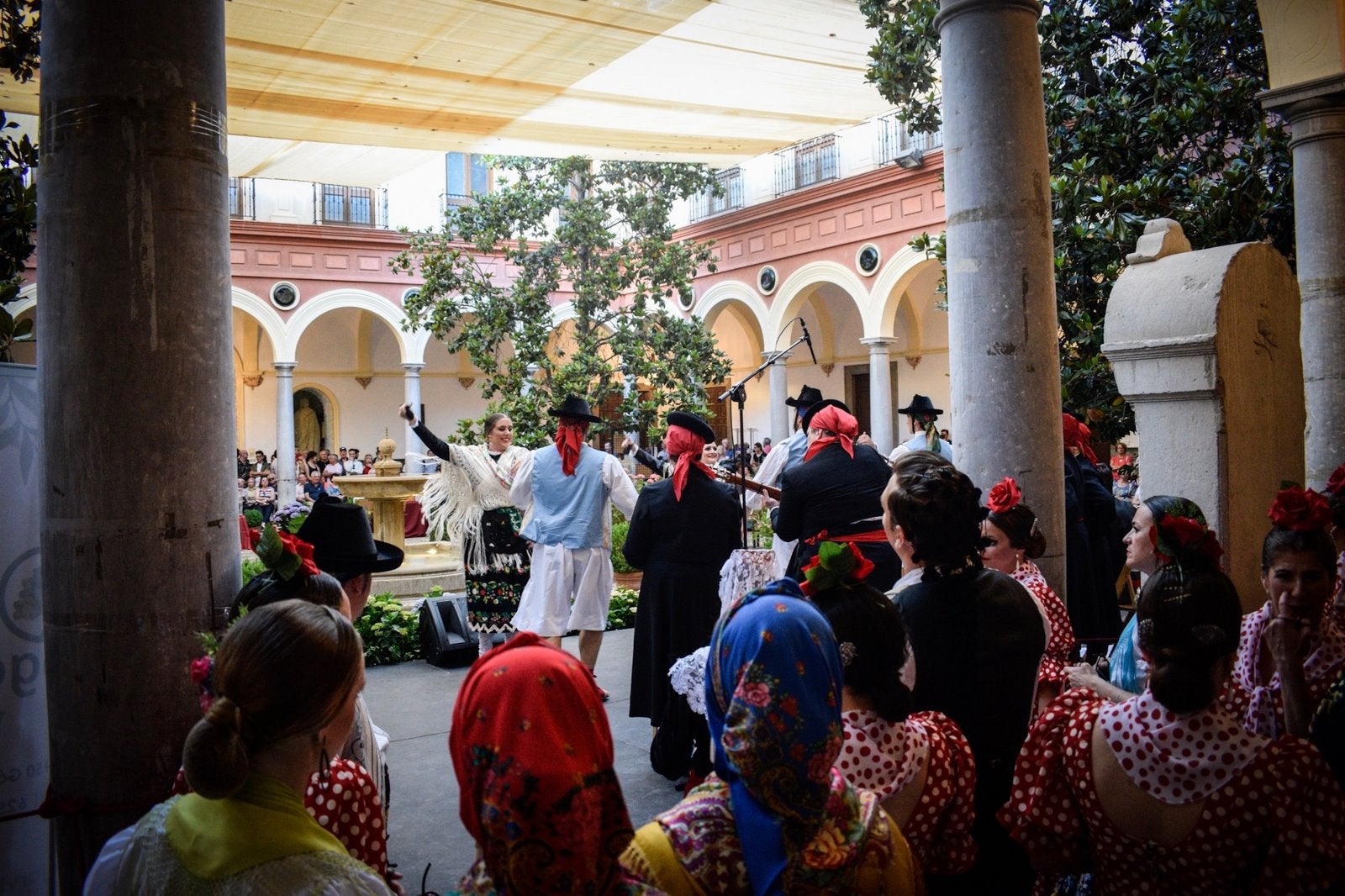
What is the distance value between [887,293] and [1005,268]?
13.4m

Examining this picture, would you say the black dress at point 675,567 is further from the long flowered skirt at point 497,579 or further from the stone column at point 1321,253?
the stone column at point 1321,253

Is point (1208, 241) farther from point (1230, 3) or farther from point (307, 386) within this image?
point (307, 386)

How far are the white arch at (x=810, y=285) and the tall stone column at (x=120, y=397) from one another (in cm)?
1568

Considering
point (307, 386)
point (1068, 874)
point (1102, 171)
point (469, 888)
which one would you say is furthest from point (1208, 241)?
point (307, 386)

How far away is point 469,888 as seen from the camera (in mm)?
1453

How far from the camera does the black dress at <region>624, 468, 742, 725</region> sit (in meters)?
5.04

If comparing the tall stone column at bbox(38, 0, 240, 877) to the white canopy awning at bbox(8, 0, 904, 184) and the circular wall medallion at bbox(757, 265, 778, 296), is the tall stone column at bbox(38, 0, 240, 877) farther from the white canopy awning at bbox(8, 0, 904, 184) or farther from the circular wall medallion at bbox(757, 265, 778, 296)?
the circular wall medallion at bbox(757, 265, 778, 296)

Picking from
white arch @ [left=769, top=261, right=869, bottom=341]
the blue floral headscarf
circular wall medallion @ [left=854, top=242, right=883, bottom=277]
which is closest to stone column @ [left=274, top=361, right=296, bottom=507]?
white arch @ [left=769, top=261, right=869, bottom=341]

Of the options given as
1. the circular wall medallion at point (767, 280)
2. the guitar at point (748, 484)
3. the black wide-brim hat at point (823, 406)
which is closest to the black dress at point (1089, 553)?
the black wide-brim hat at point (823, 406)

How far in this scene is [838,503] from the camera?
16.1ft

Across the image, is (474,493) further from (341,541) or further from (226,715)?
(226,715)

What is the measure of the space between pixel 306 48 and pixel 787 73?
4.44m

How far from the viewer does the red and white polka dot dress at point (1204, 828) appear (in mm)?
1753

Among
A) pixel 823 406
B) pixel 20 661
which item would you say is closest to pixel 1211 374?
pixel 823 406
